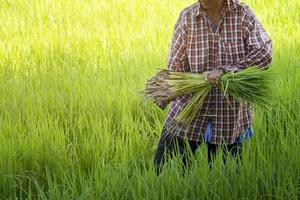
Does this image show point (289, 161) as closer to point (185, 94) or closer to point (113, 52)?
point (185, 94)

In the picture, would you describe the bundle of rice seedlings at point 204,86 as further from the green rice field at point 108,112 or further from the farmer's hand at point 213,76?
the green rice field at point 108,112

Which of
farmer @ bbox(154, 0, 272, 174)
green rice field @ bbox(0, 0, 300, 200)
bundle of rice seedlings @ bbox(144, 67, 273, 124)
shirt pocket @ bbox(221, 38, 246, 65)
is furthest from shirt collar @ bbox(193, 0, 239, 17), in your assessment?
green rice field @ bbox(0, 0, 300, 200)

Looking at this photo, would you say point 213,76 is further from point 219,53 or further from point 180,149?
point 180,149

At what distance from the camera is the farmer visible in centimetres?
238

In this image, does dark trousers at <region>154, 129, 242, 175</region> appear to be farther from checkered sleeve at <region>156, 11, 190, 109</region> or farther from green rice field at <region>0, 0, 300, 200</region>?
checkered sleeve at <region>156, 11, 190, 109</region>

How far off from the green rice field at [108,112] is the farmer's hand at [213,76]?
302 mm

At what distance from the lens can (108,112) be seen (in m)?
3.42

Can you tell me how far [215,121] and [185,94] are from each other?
0.18 meters

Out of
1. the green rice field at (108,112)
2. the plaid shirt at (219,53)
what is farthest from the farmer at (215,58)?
the green rice field at (108,112)

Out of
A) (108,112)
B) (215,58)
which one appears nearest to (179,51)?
(215,58)

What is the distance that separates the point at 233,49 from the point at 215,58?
0.26 ft

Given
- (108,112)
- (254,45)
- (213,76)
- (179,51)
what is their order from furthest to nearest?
(108,112)
(179,51)
(254,45)
(213,76)

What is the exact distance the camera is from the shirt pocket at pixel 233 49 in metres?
2.40

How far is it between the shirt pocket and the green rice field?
0.25m
